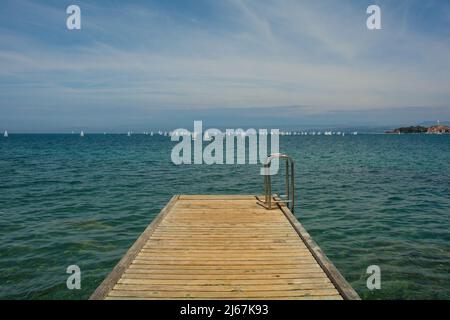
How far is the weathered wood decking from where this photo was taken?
18.2ft

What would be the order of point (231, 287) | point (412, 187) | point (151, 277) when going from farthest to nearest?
point (412, 187) < point (151, 277) < point (231, 287)

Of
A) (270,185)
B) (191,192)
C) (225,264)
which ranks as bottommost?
(191,192)

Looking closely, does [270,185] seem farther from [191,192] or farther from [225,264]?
[191,192]

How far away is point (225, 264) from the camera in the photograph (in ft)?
22.1

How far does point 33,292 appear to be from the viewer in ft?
28.2

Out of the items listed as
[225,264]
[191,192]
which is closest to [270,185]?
[225,264]

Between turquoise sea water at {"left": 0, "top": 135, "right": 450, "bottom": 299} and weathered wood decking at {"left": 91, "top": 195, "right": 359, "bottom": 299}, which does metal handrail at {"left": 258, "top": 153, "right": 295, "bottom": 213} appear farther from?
turquoise sea water at {"left": 0, "top": 135, "right": 450, "bottom": 299}

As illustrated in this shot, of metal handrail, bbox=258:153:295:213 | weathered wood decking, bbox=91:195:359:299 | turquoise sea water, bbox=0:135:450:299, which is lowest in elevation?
turquoise sea water, bbox=0:135:450:299

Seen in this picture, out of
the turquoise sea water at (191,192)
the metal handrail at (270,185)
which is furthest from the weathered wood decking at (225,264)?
the turquoise sea water at (191,192)

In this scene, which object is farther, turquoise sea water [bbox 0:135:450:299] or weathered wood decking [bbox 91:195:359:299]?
turquoise sea water [bbox 0:135:450:299]

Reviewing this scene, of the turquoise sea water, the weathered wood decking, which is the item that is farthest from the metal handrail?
the turquoise sea water

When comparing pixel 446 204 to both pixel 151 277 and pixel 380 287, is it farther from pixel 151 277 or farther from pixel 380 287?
pixel 151 277
